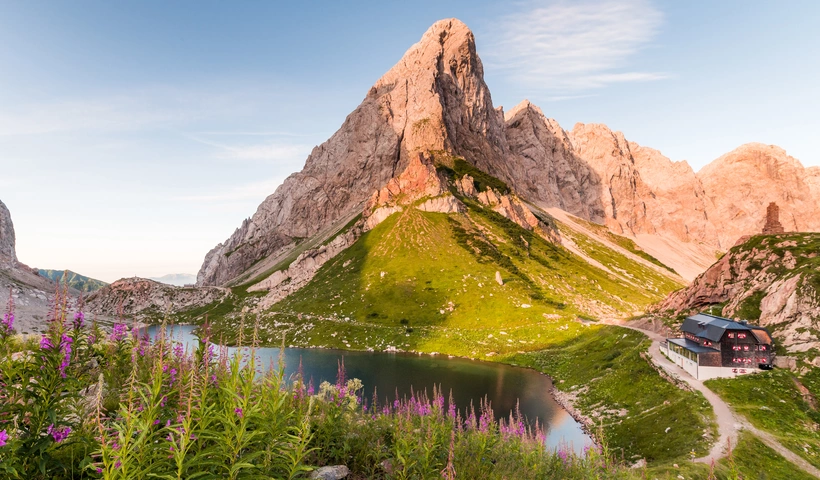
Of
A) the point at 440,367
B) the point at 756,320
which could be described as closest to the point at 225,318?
the point at 440,367

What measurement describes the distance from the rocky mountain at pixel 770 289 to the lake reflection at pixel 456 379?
30.8 m

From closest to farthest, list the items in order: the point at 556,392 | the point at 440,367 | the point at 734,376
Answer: the point at 734,376, the point at 556,392, the point at 440,367

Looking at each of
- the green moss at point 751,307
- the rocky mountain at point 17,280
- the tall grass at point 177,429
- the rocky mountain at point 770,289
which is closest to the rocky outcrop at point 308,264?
the rocky mountain at point 17,280

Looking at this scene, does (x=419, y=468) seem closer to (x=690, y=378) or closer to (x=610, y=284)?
(x=690, y=378)

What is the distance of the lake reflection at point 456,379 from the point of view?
5335cm

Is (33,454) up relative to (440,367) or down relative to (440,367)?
up

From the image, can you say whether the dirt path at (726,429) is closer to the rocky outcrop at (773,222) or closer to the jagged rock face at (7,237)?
the rocky outcrop at (773,222)

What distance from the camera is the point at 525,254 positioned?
531ft

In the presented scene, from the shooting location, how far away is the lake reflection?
5335 cm

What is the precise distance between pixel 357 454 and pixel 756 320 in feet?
224

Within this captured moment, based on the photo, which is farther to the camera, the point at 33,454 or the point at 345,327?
the point at 345,327

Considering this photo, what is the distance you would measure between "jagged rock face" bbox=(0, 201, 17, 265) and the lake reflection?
136880 millimetres

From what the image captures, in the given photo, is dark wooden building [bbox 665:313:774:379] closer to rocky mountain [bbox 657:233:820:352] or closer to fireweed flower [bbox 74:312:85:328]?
rocky mountain [bbox 657:233:820:352]

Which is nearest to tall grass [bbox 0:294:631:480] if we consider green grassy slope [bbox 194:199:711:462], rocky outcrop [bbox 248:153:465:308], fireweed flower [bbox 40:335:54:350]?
fireweed flower [bbox 40:335:54:350]
